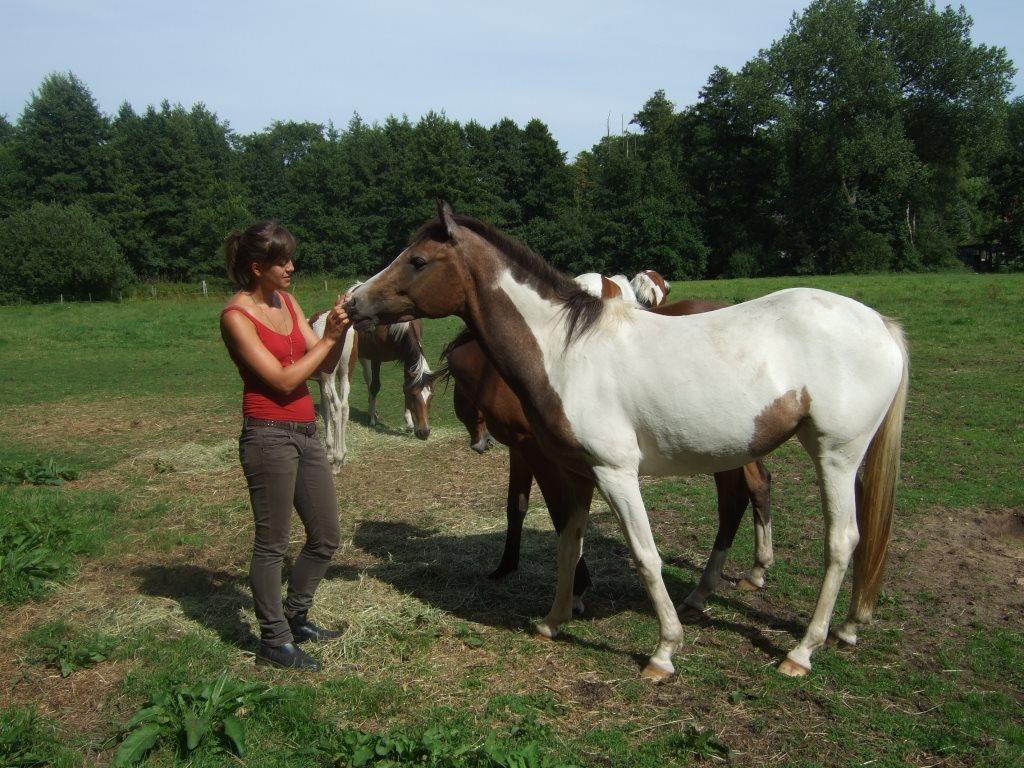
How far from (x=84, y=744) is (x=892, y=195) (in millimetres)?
45903

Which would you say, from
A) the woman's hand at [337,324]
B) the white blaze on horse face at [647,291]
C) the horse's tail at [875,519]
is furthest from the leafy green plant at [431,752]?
the white blaze on horse face at [647,291]

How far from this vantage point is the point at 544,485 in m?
4.52

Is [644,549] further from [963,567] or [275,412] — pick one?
[963,567]

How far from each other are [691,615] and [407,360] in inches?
243

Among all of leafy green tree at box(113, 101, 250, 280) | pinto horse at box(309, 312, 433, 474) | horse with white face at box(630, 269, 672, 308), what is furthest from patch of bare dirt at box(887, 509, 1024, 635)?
leafy green tree at box(113, 101, 250, 280)

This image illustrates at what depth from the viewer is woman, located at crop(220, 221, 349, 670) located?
3.54 metres

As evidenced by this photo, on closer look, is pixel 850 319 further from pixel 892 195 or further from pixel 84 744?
pixel 892 195

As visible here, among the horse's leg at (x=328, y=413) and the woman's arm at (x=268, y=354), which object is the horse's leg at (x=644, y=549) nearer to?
the woman's arm at (x=268, y=354)

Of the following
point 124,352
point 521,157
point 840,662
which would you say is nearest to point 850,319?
point 840,662

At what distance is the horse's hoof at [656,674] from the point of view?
3637 mm

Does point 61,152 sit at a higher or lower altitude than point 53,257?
higher

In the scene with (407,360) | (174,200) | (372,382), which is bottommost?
(372,382)

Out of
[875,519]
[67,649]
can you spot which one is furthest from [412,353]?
[875,519]

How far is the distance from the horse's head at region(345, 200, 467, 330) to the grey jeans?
76cm
